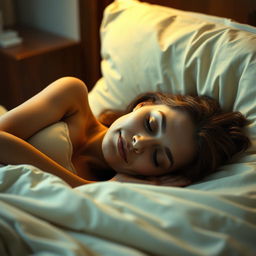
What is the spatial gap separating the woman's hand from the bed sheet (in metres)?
0.18

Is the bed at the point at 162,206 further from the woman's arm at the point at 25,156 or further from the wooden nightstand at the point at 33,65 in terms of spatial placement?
the wooden nightstand at the point at 33,65

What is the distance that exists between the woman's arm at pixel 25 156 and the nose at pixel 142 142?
0.18 m

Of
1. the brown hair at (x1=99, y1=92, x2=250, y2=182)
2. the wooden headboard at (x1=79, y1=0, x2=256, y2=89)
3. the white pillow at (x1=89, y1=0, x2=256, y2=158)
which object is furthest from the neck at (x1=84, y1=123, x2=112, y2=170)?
the wooden headboard at (x1=79, y1=0, x2=256, y2=89)

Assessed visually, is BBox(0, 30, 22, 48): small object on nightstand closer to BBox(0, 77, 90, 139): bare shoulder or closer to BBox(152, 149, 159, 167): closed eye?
BBox(0, 77, 90, 139): bare shoulder

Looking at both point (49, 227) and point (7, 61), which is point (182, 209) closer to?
point (49, 227)

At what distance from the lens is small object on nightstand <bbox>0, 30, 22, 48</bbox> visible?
1940 millimetres

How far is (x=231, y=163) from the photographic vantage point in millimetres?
1103

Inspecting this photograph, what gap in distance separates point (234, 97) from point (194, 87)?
133 mm

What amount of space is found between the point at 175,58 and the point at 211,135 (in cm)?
30

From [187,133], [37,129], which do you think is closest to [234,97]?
[187,133]

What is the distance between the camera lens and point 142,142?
1.10m

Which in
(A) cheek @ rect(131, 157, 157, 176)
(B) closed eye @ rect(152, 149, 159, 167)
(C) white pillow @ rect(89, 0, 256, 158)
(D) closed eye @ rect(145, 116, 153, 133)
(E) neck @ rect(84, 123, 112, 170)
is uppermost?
(C) white pillow @ rect(89, 0, 256, 158)

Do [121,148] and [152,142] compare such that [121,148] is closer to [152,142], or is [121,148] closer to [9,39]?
[152,142]

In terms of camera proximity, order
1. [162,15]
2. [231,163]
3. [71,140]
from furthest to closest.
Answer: [162,15], [71,140], [231,163]
